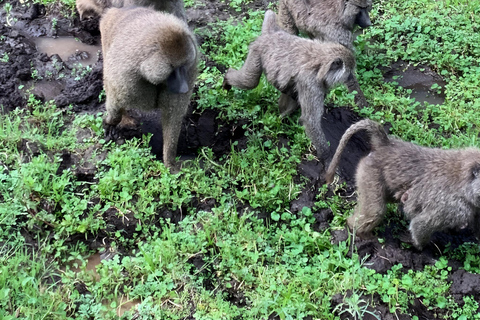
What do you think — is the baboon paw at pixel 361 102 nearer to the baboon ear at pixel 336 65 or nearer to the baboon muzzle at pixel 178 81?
the baboon ear at pixel 336 65

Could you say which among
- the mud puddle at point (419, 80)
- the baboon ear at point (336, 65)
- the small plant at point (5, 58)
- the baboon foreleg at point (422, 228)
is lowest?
the small plant at point (5, 58)

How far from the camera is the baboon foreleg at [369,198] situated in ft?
15.1

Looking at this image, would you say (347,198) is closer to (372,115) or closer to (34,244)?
(372,115)

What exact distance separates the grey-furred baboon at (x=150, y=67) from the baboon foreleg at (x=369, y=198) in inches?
68.2

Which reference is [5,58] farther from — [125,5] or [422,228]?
[422,228]

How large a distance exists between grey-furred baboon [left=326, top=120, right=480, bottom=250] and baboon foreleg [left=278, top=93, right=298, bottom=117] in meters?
1.33

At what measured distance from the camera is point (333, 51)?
5465mm

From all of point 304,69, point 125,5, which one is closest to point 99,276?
point 304,69

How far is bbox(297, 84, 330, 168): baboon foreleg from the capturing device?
17.9 feet

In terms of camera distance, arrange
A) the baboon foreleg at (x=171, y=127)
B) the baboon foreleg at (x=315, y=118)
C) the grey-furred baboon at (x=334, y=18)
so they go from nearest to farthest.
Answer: the baboon foreleg at (x=171, y=127) < the baboon foreleg at (x=315, y=118) < the grey-furred baboon at (x=334, y=18)

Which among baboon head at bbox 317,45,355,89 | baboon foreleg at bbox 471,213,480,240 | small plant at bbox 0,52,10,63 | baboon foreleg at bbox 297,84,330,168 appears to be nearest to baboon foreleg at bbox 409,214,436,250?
baboon foreleg at bbox 471,213,480,240

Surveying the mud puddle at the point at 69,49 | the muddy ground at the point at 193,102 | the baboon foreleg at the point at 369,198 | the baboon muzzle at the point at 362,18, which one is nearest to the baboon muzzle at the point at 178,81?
the muddy ground at the point at 193,102

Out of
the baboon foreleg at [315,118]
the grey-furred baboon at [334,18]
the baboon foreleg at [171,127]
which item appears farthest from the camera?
the grey-furred baboon at [334,18]

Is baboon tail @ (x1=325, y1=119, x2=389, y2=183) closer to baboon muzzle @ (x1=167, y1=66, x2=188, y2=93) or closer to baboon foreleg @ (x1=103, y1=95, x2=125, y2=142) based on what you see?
baboon muzzle @ (x1=167, y1=66, x2=188, y2=93)
